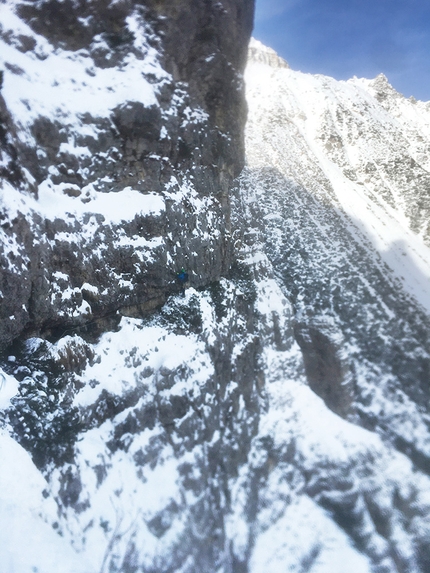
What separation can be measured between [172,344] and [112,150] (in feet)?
11.2

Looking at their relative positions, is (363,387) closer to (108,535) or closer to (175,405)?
(175,405)

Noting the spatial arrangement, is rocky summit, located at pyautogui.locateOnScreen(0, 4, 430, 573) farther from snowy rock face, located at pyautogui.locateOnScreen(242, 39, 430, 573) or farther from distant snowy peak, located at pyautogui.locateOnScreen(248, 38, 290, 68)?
distant snowy peak, located at pyautogui.locateOnScreen(248, 38, 290, 68)

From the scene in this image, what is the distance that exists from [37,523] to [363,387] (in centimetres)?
530

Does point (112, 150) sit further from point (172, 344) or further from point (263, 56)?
point (263, 56)

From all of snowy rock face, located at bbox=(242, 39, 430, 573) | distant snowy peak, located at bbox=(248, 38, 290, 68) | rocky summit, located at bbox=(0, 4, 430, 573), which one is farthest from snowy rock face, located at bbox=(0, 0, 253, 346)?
distant snowy peak, located at bbox=(248, 38, 290, 68)

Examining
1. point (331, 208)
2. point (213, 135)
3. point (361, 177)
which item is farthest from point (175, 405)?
point (361, 177)

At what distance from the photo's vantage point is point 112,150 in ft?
24.4

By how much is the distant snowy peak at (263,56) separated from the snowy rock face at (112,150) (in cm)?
1360

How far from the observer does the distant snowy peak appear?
69.5 feet

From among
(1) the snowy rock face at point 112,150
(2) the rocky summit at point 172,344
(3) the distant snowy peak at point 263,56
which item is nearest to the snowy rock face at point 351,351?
(2) the rocky summit at point 172,344

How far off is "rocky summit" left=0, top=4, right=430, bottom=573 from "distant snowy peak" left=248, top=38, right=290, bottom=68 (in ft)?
44.5

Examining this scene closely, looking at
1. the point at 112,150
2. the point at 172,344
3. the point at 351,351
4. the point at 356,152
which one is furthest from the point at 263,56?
the point at 172,344

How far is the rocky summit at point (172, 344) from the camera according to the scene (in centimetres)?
602

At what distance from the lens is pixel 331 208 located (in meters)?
12.6
